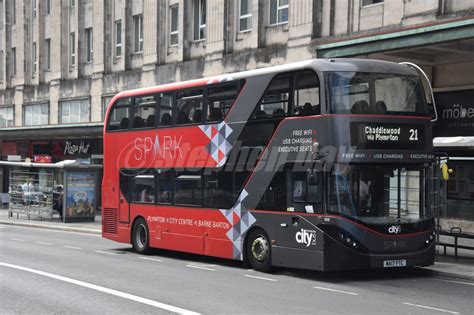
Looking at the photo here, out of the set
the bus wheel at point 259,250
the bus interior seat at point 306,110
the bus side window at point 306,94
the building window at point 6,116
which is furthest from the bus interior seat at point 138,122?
the building window at point 6,116

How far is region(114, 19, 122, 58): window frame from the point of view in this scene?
37.0 metres

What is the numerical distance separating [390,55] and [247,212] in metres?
7.63

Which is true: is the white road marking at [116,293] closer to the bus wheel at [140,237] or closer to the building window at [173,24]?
the bus wheel at [140,237]

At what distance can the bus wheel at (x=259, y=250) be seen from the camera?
1386 cm

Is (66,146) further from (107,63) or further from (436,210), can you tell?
(436,210)

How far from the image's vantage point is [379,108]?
501 inches

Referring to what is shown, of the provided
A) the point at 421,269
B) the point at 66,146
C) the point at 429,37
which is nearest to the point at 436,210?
the point at 421,269

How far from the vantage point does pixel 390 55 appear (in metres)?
19.2

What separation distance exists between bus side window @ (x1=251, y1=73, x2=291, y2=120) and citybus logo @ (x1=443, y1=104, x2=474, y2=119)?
343 inches

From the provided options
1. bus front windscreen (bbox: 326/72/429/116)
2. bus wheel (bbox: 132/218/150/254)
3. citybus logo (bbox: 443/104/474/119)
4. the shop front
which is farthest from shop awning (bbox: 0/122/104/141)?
bus front windscreen (bbox: 326/72/429/116)

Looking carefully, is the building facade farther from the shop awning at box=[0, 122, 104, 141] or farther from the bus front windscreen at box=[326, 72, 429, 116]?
the bus front windscreen at box=[326, 72, 429, 116]

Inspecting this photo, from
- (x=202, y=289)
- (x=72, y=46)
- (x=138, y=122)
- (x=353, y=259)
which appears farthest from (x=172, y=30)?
(x=202, y=289)

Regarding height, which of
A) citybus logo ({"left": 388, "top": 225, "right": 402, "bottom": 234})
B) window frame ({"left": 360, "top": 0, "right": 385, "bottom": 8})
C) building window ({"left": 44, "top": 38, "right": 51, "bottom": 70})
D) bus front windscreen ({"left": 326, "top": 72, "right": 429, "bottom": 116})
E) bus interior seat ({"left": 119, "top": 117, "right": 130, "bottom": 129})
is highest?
building window ({"left": 44, "top": 38, "right": 51, "bottom": 70})

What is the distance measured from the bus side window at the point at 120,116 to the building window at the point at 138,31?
55.6 ft
